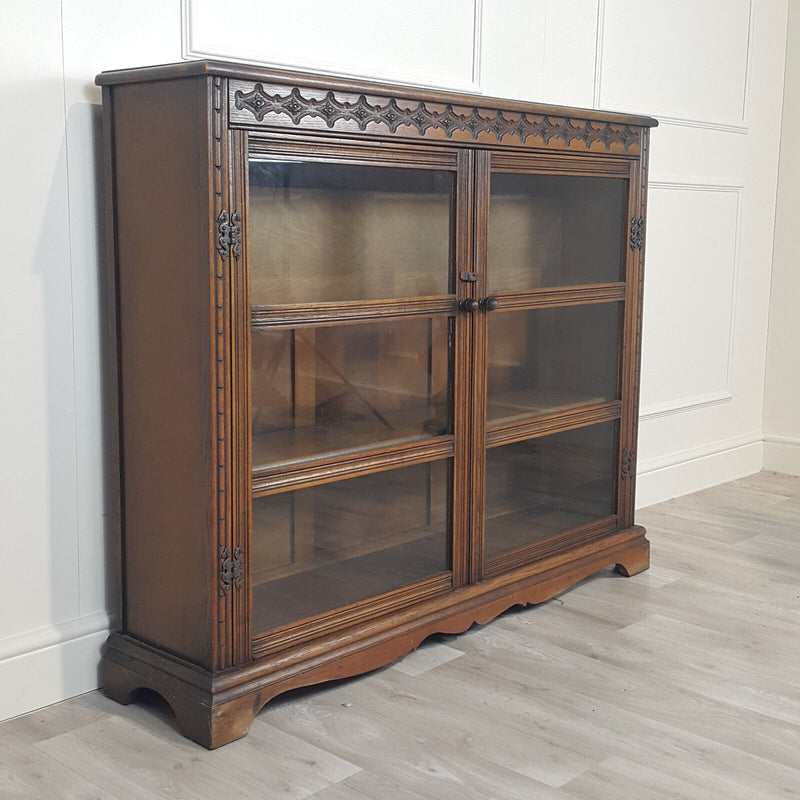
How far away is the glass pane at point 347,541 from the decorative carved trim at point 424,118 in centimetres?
66

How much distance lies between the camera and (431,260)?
6.89 ft

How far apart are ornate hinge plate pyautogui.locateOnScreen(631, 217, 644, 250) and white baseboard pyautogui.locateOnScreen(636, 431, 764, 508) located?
0.99 metres

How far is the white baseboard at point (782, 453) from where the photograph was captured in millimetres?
3900

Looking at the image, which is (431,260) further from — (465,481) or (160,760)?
(160,760)

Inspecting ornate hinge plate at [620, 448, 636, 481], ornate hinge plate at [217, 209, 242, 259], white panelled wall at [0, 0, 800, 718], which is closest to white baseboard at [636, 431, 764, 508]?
white panelled wall at [0, 0, 800, 718]

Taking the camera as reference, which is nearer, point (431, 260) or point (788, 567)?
point (431, 260)

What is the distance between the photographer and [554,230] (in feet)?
7.72

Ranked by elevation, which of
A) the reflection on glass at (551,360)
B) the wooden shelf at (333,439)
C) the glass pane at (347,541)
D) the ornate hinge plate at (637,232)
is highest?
the ornate hinge plate at (637,232)

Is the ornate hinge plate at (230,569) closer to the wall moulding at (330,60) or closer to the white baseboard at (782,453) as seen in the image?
the wall moulding at (330,60)

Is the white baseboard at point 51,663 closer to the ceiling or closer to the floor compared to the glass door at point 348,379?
closer to the floor

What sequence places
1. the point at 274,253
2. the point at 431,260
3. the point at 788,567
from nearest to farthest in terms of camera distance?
1. the point at 274,253
2. the point at 431,260
3. the point at 788,567

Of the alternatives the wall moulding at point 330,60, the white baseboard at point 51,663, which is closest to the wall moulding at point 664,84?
the wall moulding at point 330,60

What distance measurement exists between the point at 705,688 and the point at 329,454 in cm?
85

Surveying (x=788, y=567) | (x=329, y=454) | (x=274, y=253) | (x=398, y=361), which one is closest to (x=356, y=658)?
(x=329, y=454)
